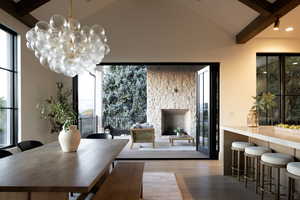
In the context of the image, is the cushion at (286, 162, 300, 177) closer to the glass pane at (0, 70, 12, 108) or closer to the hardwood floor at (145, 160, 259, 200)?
the hardwood floor at (145, 160, 259, 200)

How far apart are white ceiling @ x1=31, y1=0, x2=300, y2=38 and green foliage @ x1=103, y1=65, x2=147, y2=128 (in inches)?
234

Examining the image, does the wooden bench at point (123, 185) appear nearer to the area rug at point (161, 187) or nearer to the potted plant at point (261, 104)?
the area rug at point (161, 187)

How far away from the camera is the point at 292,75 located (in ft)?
18.9

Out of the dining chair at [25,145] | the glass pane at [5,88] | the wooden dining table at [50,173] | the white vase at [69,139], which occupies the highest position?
the glass pane at [5,88]

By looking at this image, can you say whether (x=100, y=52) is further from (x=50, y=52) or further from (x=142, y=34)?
(x=142, y=34)

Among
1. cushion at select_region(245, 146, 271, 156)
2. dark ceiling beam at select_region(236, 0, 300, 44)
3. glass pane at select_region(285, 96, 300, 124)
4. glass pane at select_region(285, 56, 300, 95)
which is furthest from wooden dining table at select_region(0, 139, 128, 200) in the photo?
glass pane at select_region(285, 56, 300, 95)

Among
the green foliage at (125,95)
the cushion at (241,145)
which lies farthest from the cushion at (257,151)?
the green foliage at (125,95)

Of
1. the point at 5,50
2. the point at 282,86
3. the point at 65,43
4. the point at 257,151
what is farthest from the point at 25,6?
the point at 282,86

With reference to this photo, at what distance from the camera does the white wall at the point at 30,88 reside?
4117 millimetres

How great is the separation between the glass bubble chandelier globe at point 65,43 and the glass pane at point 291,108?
16.1 feet

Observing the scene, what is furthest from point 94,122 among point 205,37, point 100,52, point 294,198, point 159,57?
point 294,198

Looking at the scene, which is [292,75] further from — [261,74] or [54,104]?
[54,104]

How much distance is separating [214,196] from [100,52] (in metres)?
2.57

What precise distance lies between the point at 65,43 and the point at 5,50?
1.78m
